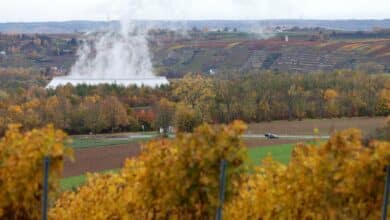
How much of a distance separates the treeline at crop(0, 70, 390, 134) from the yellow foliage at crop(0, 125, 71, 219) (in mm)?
30189

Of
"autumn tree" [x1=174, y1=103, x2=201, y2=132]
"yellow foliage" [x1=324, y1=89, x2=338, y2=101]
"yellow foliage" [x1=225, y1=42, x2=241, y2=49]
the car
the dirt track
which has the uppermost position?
"yellow foliage" [x1=225, y1=42, x2=241, y2=49]

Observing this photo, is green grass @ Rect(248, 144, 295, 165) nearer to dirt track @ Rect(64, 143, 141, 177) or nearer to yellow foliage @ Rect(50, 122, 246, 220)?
dirt track @ Rect(64, 143, 141, 177)

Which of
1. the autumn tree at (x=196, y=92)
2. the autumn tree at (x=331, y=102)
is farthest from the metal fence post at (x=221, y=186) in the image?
the autumn tree at (x=331, y=102)

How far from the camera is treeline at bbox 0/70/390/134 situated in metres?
42.4

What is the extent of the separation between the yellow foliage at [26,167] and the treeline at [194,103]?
3019cm

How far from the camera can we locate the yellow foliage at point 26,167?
27.8 feet

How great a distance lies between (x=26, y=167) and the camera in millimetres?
8594

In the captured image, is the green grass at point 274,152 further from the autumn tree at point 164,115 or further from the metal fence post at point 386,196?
the metal fence post at point 386,196

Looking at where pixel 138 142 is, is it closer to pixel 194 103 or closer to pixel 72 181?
pixel 72 181

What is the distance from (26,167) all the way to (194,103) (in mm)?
40805

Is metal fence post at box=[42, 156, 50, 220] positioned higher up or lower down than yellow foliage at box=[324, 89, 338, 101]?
higher up

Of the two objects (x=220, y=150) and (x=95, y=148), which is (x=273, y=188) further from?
(x=95, y=148)

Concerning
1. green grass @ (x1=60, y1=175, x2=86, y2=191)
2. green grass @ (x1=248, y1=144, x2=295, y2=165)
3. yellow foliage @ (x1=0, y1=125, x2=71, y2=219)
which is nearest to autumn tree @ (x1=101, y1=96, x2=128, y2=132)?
green grass @ (x1=248, y1=144, x2=295, y2=165)

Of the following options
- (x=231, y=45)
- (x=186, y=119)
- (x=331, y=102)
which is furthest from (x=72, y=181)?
(x=231, y=45)
